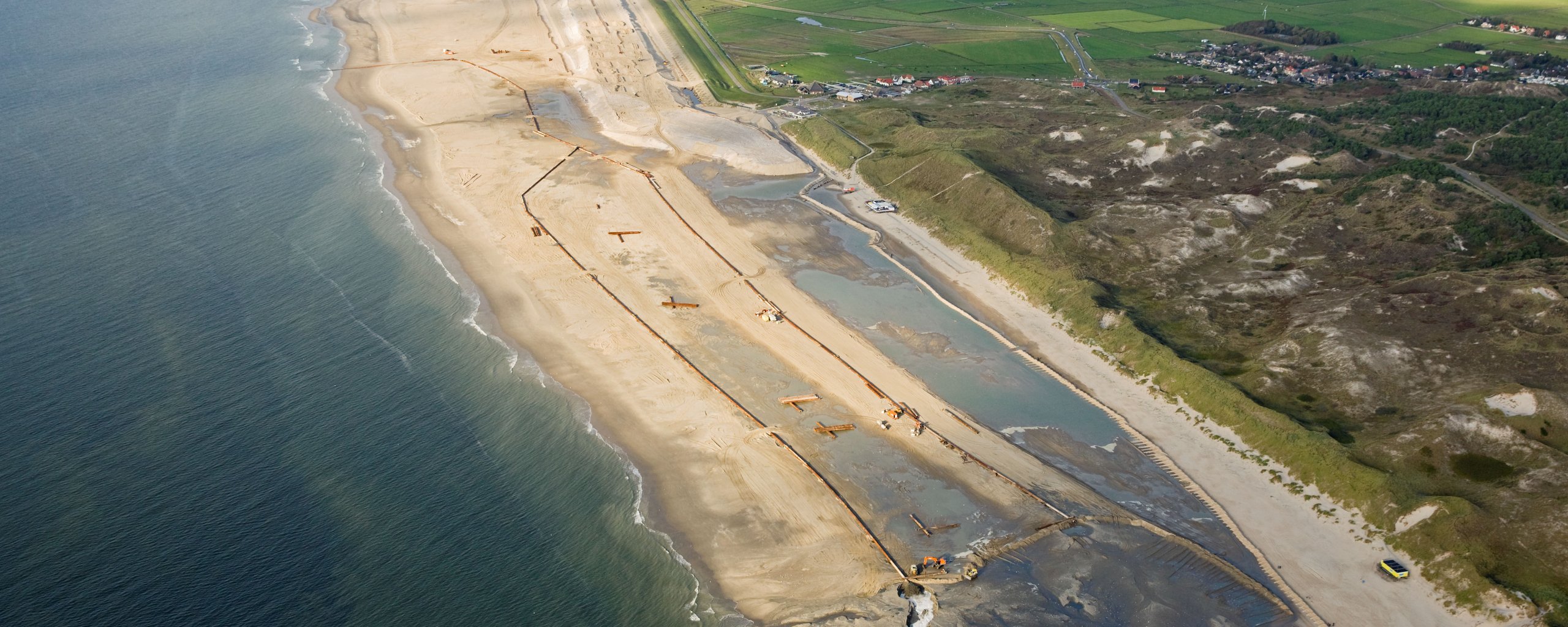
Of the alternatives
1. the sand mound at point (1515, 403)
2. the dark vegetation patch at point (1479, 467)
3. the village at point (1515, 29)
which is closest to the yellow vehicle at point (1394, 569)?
the dark vegetation patch at point (1479, 467)

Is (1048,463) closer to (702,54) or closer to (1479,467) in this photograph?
(1479,467)

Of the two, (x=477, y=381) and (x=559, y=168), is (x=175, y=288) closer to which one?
(x=477, y=381)

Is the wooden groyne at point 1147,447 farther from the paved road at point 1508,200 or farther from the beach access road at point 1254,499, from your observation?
the paved road at point 1508,200

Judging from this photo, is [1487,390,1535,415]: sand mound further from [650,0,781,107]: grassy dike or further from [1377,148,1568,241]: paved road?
[650,0,781,107]: grassy dike

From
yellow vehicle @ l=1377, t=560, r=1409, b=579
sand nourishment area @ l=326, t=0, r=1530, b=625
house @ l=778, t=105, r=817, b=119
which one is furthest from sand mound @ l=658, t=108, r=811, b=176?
yellow vehicle @ l=1377, t=560, r=1409, b=579

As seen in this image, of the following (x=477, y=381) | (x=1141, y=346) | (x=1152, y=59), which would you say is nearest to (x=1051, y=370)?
(x=1141, y=346)
